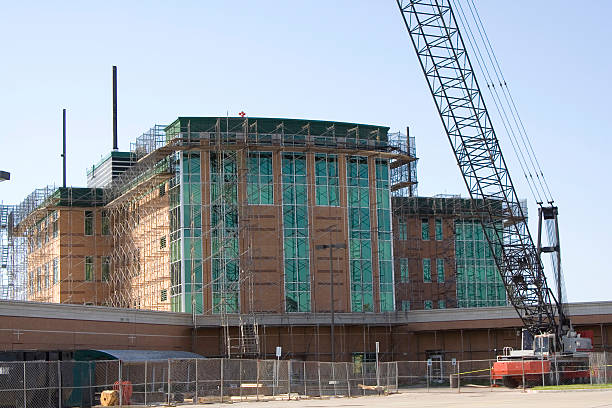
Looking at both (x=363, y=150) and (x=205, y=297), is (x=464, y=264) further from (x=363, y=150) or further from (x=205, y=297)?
(x=205, y=297)

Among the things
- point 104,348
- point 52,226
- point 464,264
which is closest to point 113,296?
point 52,226

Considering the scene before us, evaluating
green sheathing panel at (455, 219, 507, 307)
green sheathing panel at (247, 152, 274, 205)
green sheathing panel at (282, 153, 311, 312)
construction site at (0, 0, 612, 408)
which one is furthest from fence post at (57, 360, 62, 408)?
green sheathing panel at (455, 219, 507, 307)

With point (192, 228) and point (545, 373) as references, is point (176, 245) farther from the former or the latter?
point (545, 373)

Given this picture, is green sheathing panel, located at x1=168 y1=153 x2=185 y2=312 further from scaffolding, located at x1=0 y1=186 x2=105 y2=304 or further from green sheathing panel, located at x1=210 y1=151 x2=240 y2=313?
scaffolding, located at x1=0 y1=186 x2=105 y2=304

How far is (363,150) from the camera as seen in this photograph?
79.2m

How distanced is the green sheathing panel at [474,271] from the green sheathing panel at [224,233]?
31.8 m

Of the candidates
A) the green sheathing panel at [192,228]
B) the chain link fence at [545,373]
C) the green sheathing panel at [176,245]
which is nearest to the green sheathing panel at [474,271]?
the green sheathing panel at [192,228]

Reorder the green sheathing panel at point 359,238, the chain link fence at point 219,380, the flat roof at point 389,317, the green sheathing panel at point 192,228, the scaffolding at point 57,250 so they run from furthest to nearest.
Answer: the scaffolding at point 57,250 < the green sheathing panel at point 359,238 < the green sheathing panel at point 192,228 < the flat roof at point 389,317 < the chain link fence at point 219,380

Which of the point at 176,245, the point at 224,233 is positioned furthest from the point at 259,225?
the point at 176,245

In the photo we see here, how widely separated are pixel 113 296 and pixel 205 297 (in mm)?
17461

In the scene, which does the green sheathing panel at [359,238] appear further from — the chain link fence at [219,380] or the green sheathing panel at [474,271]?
the green sheathing panel at [474,271]

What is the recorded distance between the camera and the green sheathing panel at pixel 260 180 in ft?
251

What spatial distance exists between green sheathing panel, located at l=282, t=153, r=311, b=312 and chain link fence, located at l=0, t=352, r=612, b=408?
26.5ft

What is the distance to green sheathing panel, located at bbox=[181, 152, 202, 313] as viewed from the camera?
7425cm
